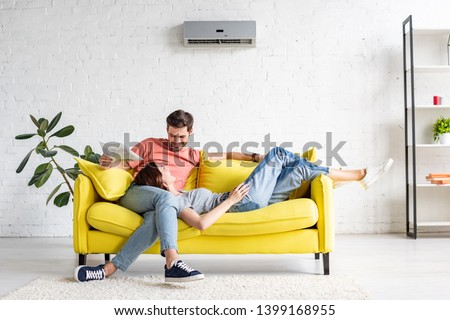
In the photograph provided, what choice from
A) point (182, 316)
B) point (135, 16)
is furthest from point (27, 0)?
point (182, 316)

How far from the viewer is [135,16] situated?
5.53 meters

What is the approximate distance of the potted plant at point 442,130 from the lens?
530cm

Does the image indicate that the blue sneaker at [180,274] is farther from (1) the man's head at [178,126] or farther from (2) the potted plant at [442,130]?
(2) the potted plant at [442,130]

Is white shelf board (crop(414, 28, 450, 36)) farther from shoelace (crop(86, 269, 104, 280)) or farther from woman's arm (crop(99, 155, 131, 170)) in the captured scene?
shoelace (crop(86, 269, 104, 280))

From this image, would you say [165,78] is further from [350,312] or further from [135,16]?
[350,312]

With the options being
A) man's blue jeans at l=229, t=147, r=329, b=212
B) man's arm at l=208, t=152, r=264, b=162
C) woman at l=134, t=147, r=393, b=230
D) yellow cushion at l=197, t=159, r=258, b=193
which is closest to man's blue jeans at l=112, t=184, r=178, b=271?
woman at l=134, t=147, r=393, b=230

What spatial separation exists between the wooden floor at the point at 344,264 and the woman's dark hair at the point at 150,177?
557mm

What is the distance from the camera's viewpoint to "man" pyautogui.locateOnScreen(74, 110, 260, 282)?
326 cm

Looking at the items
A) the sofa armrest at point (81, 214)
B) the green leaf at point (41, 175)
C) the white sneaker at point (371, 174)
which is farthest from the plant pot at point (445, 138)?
the green leaf at point (41, 175)

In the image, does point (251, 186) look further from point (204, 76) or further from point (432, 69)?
point (432, 69)

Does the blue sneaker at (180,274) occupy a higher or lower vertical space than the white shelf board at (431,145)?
lower

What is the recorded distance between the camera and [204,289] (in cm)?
315

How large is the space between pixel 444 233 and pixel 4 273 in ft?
12.5

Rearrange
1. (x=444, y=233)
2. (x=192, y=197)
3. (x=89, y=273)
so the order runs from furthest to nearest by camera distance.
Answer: (x=444, y=233) < (x=192, y=197) < (x=89, y=273)
